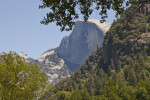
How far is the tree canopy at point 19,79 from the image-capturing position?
27.4 meters

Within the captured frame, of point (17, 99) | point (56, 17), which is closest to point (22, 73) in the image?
point (17, 99)

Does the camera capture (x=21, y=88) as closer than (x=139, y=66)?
Yes

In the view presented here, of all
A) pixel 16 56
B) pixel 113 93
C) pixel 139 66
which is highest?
pixel 139 66

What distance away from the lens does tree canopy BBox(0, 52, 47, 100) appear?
2741 centimetres

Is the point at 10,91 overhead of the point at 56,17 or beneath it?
beneath

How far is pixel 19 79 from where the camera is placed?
28609 millimetres

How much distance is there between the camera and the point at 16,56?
101 feet

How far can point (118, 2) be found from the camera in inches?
521

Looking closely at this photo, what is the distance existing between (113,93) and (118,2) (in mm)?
71749

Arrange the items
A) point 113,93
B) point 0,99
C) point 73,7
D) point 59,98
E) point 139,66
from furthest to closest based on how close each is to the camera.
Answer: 1. point 139,66
2. point 59,98
3. point 113,93
4. point 0,99
5. point 73,7

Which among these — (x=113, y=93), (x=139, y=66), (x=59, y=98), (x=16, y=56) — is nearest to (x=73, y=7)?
(x=16, y=56)

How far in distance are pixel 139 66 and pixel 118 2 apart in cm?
18507

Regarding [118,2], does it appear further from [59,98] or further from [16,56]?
[59,98]

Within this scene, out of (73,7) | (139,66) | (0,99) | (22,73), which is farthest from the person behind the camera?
(139,66)
